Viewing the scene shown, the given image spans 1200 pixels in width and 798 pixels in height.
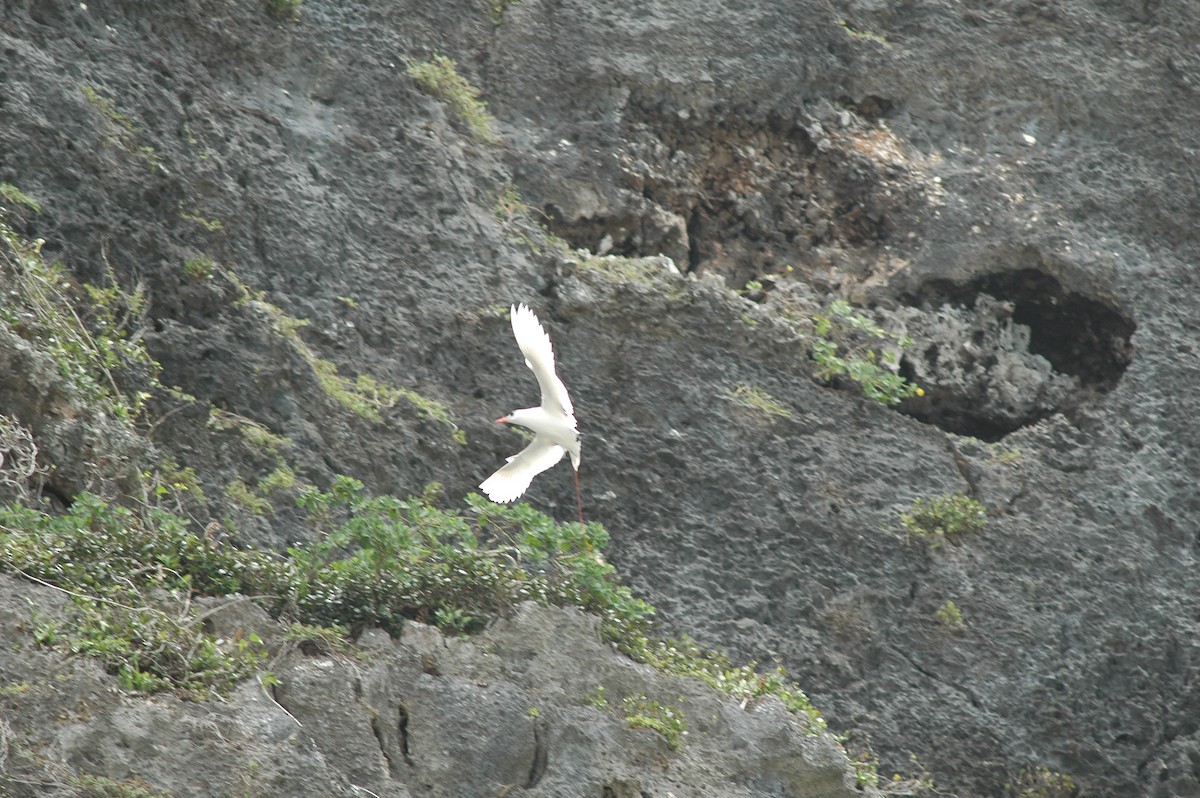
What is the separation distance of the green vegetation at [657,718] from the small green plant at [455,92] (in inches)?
182

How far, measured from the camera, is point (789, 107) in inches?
442

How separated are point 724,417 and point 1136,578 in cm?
252

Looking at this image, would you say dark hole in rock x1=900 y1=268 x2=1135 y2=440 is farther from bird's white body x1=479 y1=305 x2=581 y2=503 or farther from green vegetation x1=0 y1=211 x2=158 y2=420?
green vegetation x1=0 y1=211 x2=158 y2=420

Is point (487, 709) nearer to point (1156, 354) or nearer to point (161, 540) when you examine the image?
point (161, 540)

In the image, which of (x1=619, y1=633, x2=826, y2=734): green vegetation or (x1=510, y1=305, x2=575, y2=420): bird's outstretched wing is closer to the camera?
(x1=619, y1=633, x2=826, y2=734): green vegetation

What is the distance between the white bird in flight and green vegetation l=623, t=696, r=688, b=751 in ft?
5.72

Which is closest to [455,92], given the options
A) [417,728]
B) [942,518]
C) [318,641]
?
[942,518]

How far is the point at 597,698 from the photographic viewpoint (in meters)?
6.84

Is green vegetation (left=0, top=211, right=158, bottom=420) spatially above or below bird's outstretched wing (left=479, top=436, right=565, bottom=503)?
above

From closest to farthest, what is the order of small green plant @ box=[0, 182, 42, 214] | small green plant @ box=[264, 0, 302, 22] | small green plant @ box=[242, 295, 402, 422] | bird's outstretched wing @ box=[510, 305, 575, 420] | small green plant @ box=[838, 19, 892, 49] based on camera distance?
bird's outstretched wing @ box=[510, 305, 575, 420], small green plant @ box=[0, 182, 42, 214], small green plant @ box=[242, 295, 402, 422], small green plant @ box=[264, 0, 302, 22], small green plant @ box=[838, 19, 892, 49]

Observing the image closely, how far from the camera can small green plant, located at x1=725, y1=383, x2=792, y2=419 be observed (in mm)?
9672

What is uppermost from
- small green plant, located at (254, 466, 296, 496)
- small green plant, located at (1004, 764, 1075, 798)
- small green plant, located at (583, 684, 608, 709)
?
small green plant, located at (583, 684, 608, 709)

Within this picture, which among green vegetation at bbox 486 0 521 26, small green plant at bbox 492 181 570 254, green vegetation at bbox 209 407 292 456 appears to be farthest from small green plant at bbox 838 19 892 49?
green vegetation at bbox 209 407 292 456

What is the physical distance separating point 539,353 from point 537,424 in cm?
40
